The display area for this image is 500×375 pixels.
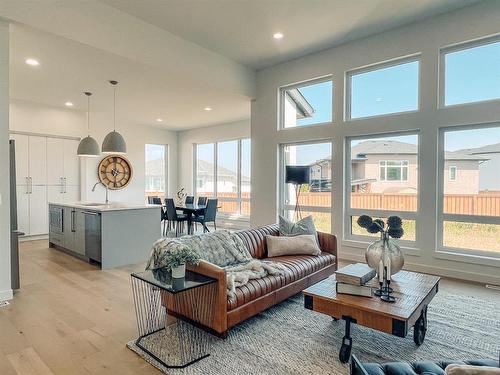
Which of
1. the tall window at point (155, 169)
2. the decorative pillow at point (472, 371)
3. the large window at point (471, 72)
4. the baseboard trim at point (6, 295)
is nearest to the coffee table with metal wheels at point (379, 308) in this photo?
the decorative pillow at point (472, 371)

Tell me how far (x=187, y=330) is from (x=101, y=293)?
1.52 metres

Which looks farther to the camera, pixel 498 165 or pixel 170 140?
pixel 170 140

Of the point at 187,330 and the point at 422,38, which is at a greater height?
the point at 422,38

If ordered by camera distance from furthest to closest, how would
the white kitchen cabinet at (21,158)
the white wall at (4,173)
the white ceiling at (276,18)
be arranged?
the white kitchen cabinet at (21,158) < the white ceiling at (276,18) < the white wall at (4,173)

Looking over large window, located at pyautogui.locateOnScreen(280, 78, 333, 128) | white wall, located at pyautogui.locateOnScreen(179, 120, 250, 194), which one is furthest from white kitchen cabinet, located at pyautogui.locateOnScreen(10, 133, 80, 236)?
large window, located at pyautogui.locateOnScreen(280, 78, 333, 128)

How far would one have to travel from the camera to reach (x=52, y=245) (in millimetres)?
6043

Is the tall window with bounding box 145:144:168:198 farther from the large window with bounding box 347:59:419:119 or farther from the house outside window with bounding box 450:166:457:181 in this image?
the house outside window with bounding box 450:166:457:181

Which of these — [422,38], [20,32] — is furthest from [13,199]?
[422,38]

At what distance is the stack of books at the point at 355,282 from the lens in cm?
241

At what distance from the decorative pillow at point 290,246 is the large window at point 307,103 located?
2593 mm

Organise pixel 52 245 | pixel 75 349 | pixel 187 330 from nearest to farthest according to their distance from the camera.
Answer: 1. pixel 75 349
2. pixel 187 330
3. pixel 52 245

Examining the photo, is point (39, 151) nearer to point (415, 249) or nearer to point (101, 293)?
point (101, 293)

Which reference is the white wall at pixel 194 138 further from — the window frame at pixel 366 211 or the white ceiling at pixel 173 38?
the window frame at pixel 366 211

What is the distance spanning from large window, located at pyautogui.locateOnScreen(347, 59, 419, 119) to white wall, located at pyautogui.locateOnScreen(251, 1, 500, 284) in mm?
147
